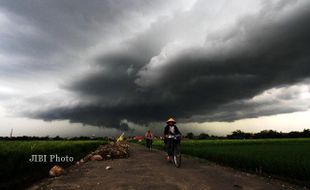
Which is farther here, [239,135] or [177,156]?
[239,135]

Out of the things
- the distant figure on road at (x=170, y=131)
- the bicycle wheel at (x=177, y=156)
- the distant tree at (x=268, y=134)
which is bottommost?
the bicycle wheel at (x=177, y=156)

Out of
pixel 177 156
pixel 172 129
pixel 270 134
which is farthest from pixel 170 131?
pixel 270 134

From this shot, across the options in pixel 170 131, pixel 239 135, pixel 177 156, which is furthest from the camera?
pixel 239 135

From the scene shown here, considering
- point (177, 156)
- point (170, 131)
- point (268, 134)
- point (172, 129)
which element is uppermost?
point (268, 134)

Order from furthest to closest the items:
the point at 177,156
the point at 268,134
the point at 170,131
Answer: the point at 268,134
the point at 170,131
the point at 177,156

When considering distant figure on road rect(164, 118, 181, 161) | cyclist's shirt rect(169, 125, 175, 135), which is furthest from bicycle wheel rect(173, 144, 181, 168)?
cyclist's shirt rect(169, 125, 175, 135)

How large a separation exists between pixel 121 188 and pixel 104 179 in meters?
2.04

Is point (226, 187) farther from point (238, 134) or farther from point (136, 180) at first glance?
point (238, 134)

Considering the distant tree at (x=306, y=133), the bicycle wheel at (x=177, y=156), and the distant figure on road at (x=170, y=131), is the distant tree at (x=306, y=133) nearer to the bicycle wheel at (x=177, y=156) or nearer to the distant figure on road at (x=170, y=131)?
the distant figure on road at (x=170, y=131)

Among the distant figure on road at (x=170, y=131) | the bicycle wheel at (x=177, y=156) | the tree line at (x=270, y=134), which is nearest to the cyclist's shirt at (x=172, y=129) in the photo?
the distant figure on road at (x=170, y=131)

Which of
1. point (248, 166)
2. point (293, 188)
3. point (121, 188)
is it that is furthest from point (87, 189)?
point (248, 166)

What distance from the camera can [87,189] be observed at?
27.5ft

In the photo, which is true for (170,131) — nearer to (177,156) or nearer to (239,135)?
(177,156)

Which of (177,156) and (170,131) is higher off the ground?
(170,131)
